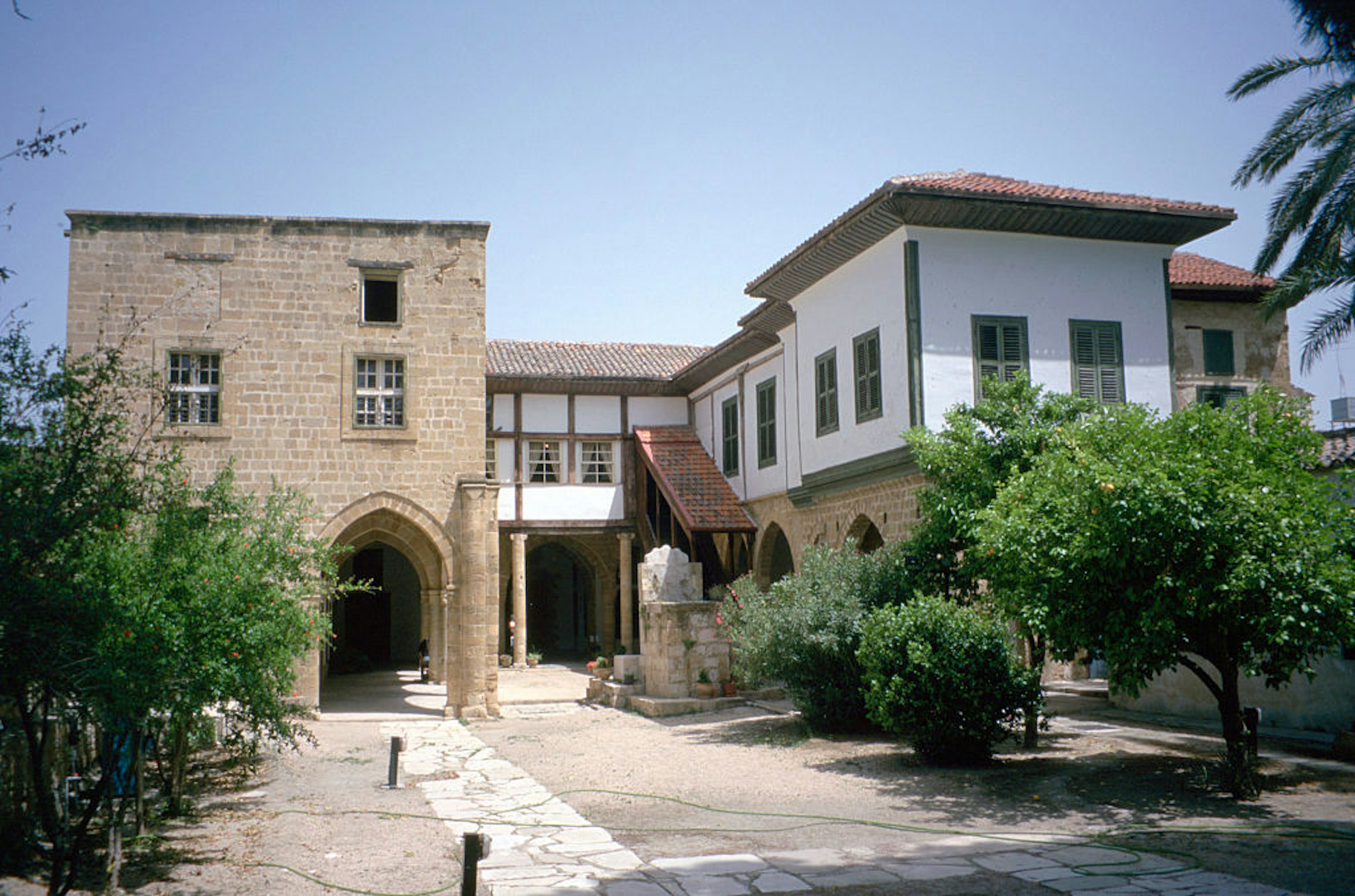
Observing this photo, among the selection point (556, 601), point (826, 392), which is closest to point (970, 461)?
point (826, 392)

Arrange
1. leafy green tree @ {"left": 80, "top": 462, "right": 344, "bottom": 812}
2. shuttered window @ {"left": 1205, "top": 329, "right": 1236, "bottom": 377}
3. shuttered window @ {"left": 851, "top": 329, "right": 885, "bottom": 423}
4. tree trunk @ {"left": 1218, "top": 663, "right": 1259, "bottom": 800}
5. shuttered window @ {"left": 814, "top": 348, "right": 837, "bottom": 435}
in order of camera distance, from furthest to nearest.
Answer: shuttered window @ {"left": 1205, "top": 329, "right": 1236, "bottom": 377}
shuttered window @ {"left": 814, "top": 348, "right": 837, "bottom": 435}
shuttered window @ {"left": 851, "top": 329, "right": 885, "bottom": 423}
tree trunk @ {"left": 1218, "top": 663, "right": 1259, "bottom": 800}
leafy green tree @ {"left": 80, "top": 462, "right": 344, "bottom": 812}

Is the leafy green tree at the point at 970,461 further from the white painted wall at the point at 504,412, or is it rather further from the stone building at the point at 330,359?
the white painted wall at the point at 504,412

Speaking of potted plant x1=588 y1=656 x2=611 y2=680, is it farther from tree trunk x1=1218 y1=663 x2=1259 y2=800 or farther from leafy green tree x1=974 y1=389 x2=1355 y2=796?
tree trunk x1=1218 y1=663 x2=1259 y2=800

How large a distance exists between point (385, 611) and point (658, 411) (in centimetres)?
980

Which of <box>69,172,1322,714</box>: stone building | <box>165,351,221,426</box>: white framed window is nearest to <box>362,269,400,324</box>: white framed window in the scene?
<box>69,172,1322,714</box>: stone building

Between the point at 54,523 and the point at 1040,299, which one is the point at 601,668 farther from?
the point at 54,523

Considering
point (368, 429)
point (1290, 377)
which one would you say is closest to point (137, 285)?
point (368, 429)

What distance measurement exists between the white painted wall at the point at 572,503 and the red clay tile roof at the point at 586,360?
2623 mm

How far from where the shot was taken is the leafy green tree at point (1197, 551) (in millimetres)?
8227

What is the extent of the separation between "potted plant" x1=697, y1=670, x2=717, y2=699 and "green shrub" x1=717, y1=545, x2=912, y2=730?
3.07 meters

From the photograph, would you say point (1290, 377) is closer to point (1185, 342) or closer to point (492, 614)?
point (1185, 342)

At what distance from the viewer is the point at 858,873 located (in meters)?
6.89

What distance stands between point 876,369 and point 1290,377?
904 centimetres

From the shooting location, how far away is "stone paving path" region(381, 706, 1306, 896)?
652cm
